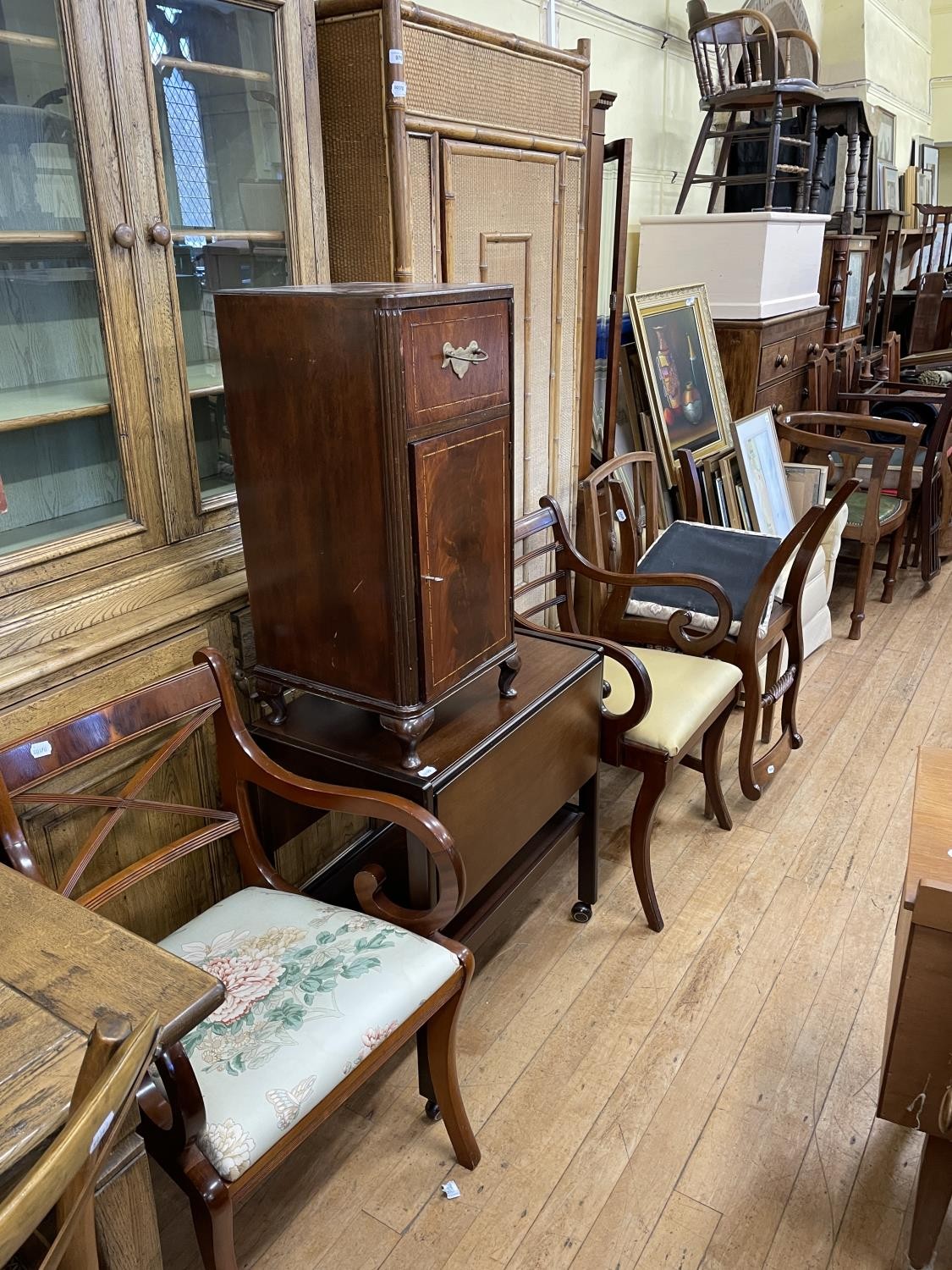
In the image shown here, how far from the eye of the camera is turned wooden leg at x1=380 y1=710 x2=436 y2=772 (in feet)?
5.13

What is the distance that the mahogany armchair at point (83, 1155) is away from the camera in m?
0.67

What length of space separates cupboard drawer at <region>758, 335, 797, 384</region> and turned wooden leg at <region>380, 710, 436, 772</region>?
2656 mm

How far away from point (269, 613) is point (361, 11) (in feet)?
3.71

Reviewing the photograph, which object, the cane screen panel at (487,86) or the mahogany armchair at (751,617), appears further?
the mahogany armchair at (751,617)

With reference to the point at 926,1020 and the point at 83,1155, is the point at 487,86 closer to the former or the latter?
the point at 926,1020

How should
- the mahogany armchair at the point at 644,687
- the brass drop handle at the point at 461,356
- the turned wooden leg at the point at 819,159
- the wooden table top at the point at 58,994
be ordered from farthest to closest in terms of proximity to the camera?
the turned wooden leg at the point at 819,159 → the mahogany armchair at the point at 644,687 → the brass drop handle at the point at 461,356 → the wooden table top at the point at 58,994

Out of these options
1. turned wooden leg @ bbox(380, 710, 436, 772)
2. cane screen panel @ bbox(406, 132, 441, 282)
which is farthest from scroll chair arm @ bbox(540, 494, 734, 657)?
turned wooden leg @ bbox(380, 710, 436, 772)

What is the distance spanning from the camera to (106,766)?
5.29 feet

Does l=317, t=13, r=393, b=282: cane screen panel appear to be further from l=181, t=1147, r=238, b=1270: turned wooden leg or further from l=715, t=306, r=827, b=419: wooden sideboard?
l=715, t=306, r=827, b=419: wooden sideboard

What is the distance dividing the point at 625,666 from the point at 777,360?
2250mm

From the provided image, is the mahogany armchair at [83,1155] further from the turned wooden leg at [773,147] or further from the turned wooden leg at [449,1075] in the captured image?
the turned wooden leg at [773,147]

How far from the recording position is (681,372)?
3.26m

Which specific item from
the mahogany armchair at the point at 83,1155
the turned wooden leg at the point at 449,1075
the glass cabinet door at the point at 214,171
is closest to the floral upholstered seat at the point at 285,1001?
the turned wooden leg at the point at 449,1075

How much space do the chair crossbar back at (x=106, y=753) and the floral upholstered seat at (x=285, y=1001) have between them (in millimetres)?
150
